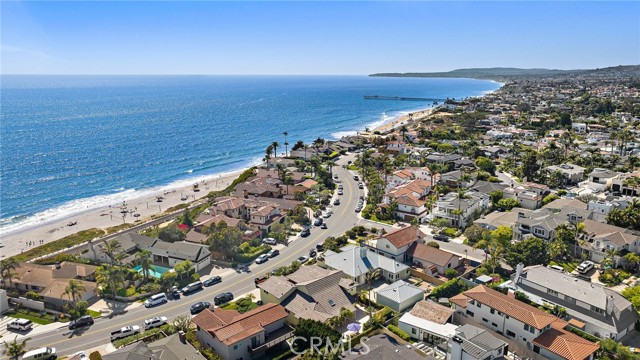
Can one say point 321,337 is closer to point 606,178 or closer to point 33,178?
point 606,178

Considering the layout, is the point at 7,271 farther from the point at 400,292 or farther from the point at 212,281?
the point at 400,292

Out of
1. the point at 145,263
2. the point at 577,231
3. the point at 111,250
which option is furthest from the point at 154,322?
the point at 577,231

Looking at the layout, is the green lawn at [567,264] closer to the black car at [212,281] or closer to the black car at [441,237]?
the black car at [441,237]

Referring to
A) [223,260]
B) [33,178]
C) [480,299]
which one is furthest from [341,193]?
[33,178]

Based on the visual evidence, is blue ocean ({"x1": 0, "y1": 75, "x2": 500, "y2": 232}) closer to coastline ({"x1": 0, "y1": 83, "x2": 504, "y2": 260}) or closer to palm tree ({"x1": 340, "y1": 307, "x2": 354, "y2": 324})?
coastline ({"x1": 0, "y1": 83, "x2": 504, "y2": 260})

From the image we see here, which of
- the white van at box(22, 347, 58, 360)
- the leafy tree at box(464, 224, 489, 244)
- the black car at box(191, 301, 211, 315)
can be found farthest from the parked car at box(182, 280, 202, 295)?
the leafy tree at box(464, 224, 489, 244)

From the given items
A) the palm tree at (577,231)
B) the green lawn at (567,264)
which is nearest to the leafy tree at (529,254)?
the green lawn at (567,264)
